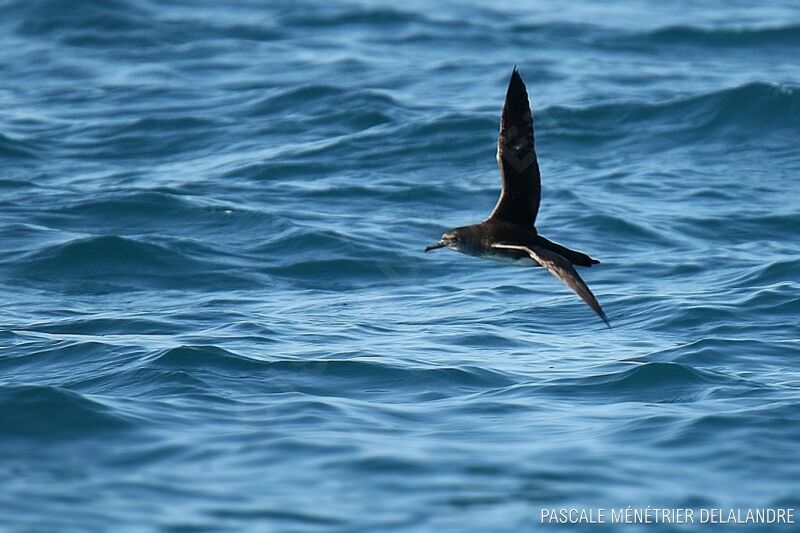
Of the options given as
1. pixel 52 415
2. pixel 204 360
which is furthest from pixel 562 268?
pixel 52 415

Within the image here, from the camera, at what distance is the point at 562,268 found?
27.4ft

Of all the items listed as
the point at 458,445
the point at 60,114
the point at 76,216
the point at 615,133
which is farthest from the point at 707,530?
the point at 60,114

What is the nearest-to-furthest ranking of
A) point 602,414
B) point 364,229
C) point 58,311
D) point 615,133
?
point 602,414 → point 58,311 → point 364,229 → point 615,133

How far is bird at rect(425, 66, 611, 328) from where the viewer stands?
940 cm

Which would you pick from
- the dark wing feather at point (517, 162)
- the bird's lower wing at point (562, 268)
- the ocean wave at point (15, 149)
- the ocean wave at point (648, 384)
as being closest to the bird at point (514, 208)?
the dark wing feather at point (517, 162)

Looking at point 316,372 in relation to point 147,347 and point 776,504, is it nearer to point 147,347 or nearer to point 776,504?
point 147,347

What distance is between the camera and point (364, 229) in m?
14.6

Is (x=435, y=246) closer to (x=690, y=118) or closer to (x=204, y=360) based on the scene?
(x=204, y=360)

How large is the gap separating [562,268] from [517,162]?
1.62 m

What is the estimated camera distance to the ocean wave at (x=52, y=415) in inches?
353

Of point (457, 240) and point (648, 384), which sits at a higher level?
point (457, 240)

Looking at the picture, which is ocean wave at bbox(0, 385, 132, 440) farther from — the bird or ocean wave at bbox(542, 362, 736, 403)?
ocean wave at bbox(542, 362, 736, 403)

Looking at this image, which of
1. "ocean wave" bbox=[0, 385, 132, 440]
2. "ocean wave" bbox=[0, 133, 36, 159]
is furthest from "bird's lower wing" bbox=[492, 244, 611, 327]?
"ocean wave" bbox=[0, 133, 36, 159]

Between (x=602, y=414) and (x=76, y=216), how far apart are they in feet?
25.3
